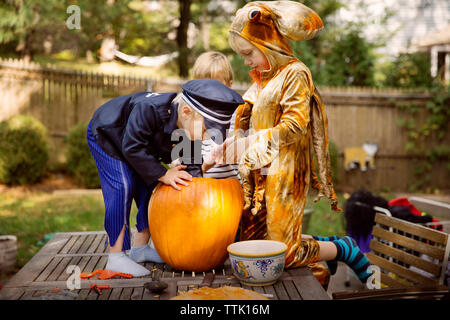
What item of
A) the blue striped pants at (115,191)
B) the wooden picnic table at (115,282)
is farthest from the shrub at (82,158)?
the blue striped pants at (115,191)

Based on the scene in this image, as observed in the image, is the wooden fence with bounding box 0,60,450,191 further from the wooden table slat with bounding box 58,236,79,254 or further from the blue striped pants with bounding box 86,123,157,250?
the blue striped pants with bounding box 86,123,157,250

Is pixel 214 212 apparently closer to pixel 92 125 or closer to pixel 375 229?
pixel 92 125

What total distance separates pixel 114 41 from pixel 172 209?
8.74 m

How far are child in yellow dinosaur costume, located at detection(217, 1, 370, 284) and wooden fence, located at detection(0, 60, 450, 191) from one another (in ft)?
19.6

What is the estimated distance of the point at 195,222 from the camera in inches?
91.9

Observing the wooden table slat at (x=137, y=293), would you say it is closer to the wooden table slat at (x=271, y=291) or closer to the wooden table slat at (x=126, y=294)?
the wooden table slat at (x=126, y=294)

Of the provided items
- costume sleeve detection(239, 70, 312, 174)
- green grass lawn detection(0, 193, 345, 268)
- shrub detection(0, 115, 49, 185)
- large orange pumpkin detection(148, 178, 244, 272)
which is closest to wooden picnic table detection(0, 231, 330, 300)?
large orange pumpkin detection(148, 178, 244, 272)

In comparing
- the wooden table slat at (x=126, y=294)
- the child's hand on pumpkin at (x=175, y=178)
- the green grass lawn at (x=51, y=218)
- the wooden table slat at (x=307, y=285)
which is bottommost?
the green grass lawn at (x=51, y=218)

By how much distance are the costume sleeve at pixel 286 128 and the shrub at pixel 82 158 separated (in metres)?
5.49

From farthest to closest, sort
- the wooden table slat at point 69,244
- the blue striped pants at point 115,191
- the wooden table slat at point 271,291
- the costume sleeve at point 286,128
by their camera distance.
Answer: the wooden table slat at point 69,244, the blue striped pants at point 115,191, the costume sleeve at point 286,128, the wooden table slat at point 271,291

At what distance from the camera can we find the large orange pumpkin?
92.1 inches

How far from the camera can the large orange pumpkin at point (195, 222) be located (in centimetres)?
234

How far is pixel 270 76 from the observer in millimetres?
2492
